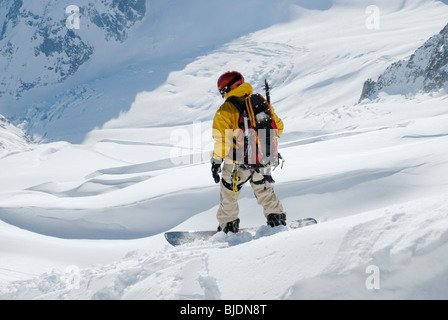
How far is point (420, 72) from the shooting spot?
2288 centimetres

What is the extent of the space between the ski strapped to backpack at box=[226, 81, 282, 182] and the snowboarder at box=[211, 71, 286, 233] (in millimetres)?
38

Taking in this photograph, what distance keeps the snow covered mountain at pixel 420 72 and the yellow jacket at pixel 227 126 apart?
754 inches

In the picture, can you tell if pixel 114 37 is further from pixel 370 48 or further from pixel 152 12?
pixel 370 48

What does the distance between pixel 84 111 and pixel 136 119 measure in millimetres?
10534

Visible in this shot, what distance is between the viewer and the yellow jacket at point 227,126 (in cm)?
373

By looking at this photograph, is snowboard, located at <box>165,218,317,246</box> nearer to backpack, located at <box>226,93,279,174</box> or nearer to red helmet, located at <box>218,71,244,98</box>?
backpack, located at <box>226,93,279,174</box>

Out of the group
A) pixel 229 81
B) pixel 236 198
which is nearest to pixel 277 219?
pixel 236 198

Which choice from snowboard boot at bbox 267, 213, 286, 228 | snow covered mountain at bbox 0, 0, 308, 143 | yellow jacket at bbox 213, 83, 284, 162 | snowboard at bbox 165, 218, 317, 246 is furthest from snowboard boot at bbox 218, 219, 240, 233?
snow covered mountain at bbox 0, 0, 308, 143

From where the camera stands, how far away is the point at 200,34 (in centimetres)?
7812

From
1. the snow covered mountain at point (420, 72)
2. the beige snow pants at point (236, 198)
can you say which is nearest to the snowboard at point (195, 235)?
the beige snow pants at point (236, 198)

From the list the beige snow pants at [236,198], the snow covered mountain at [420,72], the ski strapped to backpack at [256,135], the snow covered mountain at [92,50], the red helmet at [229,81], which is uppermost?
the snow covered mountain at [92,50]

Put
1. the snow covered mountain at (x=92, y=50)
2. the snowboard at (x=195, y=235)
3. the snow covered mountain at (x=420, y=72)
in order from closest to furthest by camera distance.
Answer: the snowboard at (x=195, y=235) < the snow covered mountain at (x=420, y=72) < the snow covered mountain at (x=92, y=50)

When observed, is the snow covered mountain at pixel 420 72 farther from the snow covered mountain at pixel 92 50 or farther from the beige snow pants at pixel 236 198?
the snow covered mountain at pixel 92 50

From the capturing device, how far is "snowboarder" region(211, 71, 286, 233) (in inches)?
148
